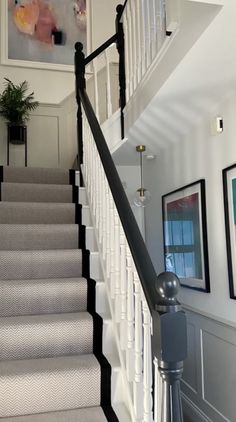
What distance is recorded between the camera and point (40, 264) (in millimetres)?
2305

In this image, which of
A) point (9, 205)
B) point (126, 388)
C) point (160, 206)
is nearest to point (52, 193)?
point (9, 205)

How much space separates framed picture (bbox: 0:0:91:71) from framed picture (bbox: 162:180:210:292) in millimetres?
2628

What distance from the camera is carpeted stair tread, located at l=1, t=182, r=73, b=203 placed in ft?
9.76

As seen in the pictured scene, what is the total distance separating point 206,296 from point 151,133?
1.42 m

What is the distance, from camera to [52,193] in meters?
3.07

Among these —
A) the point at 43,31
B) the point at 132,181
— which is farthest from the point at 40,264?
the point at 43,31

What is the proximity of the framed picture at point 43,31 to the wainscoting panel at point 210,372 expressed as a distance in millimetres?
3666

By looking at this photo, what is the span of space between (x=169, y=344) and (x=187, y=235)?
220 cm

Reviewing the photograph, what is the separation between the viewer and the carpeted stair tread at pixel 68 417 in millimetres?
1525

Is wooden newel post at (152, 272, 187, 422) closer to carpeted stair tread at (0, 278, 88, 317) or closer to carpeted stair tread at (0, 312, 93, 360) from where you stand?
carpeted stair tread at (0, 312, 93, 360)

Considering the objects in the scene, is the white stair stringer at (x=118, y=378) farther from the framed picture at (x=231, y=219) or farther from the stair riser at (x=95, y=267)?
the framed picture at (x=231, y=219)

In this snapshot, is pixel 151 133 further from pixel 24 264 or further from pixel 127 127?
pixel 24 264

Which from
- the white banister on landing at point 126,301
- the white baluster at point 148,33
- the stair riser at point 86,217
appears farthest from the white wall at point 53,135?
the white banister on landing at point 126,301

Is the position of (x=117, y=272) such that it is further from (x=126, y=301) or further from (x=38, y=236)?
(x=38, y=236)
